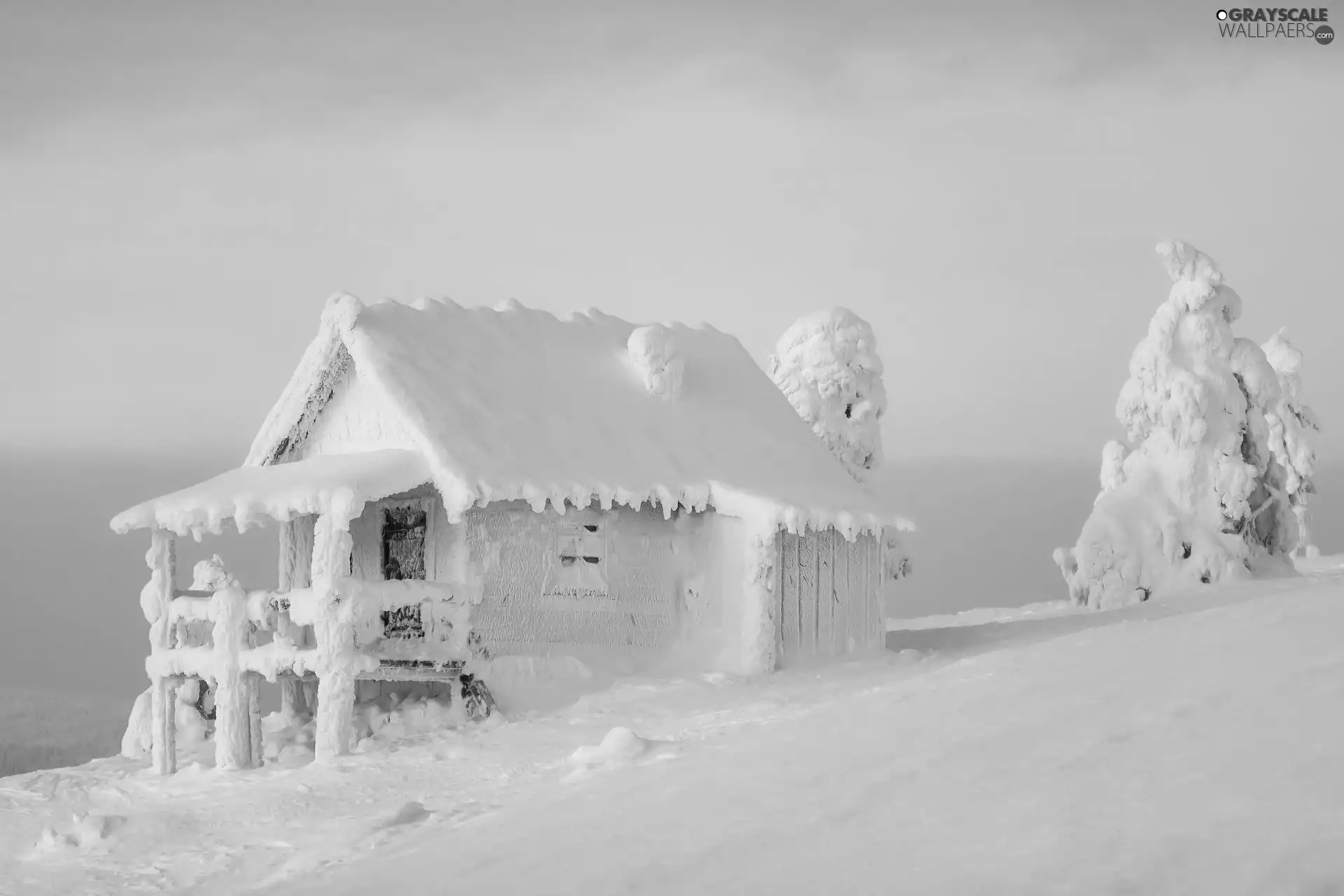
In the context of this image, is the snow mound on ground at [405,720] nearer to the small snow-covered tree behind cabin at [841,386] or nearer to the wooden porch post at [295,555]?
the wooden porch post at [295,555]

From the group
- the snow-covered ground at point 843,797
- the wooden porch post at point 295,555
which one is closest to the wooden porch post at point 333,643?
the snow-covered ground at point 843,797

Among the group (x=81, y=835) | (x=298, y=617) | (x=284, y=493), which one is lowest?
(x=81, y=835)

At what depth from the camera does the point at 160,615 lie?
71.4ft

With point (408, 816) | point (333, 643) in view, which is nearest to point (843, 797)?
point (408, 816)

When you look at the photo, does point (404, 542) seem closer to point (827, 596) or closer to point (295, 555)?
point (295, 555)

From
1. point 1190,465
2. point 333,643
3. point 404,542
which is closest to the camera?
point 333,643

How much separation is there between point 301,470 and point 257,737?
12.1ft

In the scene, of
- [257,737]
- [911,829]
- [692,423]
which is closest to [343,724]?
[257,737]

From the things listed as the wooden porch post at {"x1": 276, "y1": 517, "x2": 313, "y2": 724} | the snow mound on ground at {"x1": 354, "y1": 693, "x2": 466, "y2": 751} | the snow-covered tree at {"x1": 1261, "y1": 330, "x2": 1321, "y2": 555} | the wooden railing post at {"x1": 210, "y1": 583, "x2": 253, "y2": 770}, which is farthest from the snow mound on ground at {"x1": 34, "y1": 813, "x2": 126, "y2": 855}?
the snow-covered tree at {"x1": 1261, "y1": 330, "x2": 1321, "y2": 555}

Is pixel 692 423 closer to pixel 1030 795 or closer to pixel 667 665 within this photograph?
pixel 667 665

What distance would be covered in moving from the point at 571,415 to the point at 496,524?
2578mm

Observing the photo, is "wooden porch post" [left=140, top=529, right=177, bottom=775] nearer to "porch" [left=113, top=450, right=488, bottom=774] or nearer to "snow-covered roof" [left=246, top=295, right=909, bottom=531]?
"porch" [left=113, top=450, right=488, bottom=774]

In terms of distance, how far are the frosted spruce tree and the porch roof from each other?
19306 mm

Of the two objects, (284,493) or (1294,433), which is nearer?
(284,493)
